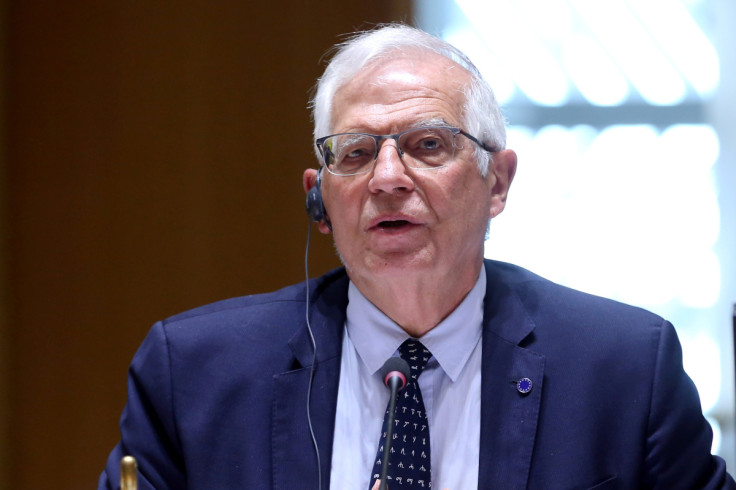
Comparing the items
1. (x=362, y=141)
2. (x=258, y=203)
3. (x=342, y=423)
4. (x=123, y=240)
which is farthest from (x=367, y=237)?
(x=123, y=240)

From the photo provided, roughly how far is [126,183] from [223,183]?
356mm

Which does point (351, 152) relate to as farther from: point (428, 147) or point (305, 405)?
point (305, 405)

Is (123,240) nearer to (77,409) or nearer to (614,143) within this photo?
(77,409)

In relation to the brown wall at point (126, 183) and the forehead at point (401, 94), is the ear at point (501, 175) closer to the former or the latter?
the forehead at point (401, 94)

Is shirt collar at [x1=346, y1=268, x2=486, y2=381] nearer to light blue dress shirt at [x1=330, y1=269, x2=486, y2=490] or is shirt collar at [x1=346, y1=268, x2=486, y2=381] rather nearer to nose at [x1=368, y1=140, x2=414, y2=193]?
light blue dress shirt at [x1=330, y1=269, x2=486, y2=490]

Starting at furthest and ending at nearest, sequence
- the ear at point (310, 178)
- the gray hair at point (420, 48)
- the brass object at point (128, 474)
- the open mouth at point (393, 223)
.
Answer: the ear at point (310, 178)
the gray hair at point (420, 48)
the open mouth at point (393, 223)
the brass object at point (128, 474)

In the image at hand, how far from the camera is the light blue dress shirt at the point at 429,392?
1686 mm

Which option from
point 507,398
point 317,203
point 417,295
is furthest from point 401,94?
point 507,398

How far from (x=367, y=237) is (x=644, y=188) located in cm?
191

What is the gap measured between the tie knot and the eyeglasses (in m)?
0.37

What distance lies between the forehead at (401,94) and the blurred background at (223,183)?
1287 millimetres

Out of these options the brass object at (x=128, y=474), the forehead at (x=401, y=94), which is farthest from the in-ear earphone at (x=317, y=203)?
the brass object at (x=128, y=474)

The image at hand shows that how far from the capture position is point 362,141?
5.89 feet

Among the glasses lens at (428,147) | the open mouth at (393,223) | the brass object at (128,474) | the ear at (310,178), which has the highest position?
the glasses lens at (428,147)
